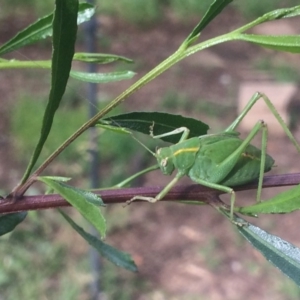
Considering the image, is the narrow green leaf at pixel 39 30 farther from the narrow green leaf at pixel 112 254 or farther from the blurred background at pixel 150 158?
the blurred background at pixel 150 158

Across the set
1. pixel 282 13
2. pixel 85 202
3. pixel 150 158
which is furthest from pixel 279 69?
pixel 85 202

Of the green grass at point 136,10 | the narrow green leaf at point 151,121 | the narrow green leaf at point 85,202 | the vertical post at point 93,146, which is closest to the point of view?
the narrow green leaf at point 85,202

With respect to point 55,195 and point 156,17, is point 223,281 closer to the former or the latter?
point 55,195

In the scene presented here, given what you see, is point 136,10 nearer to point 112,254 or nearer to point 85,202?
point 112,254

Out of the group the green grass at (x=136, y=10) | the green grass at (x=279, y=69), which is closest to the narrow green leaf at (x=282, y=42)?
the green grass at (x=279, y=69)

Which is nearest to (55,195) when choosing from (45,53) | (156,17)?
(45,53)

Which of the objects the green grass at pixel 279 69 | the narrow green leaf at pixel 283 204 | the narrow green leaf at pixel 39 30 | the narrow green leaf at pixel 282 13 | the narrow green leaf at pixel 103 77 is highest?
the narrow green leaf at pixel 282 13

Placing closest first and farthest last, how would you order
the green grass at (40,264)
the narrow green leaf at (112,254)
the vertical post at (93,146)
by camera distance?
Answer: the narrow green leaf at (112,254) → the vertical post at (93,146) → the green grass at (40,264)
